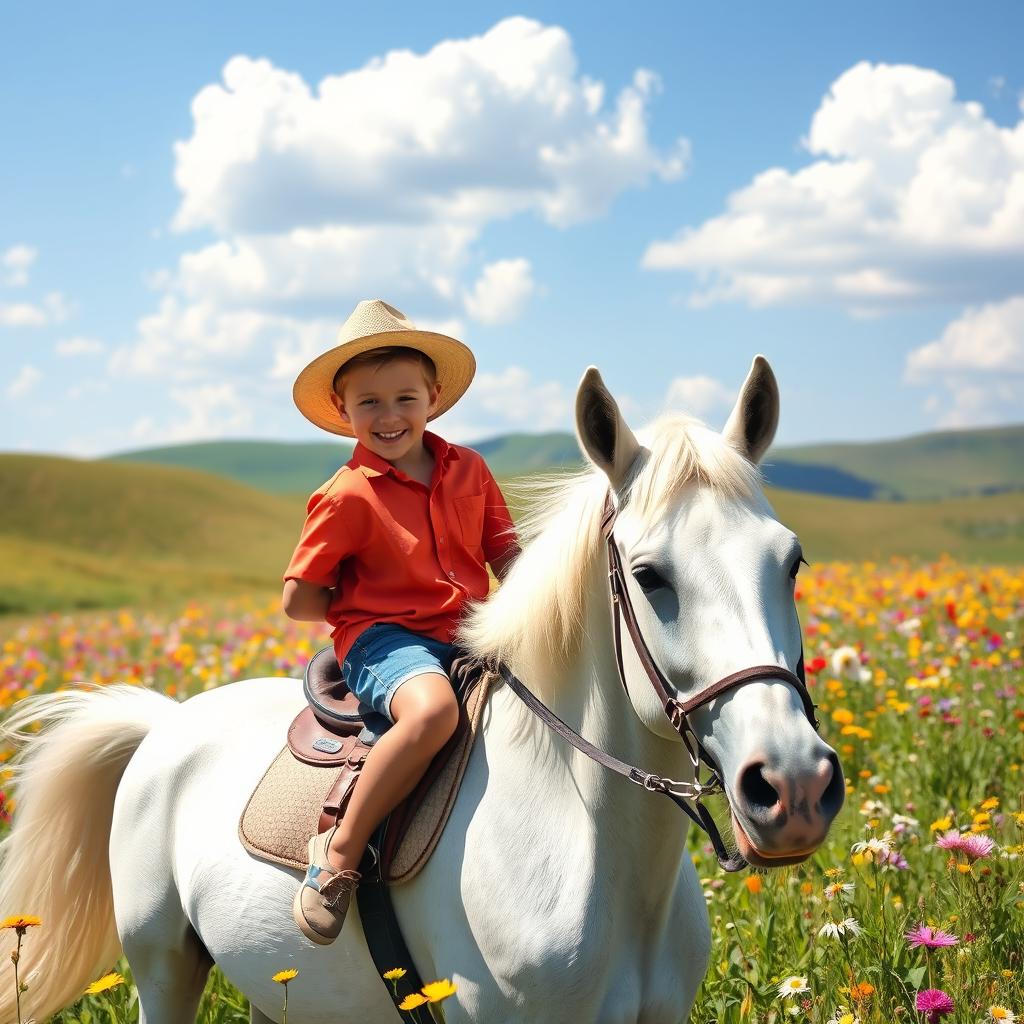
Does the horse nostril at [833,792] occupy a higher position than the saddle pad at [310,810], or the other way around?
the horse nostril at [833,792]

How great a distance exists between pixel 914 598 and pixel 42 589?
30629 mm

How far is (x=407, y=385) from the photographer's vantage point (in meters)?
3.29

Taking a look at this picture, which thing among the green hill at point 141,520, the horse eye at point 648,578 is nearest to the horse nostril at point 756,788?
the horse eye at point 648,578

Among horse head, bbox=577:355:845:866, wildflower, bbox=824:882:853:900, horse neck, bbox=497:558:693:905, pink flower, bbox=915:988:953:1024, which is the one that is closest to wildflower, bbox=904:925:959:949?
pink flower, bbox=915:988:953:1024

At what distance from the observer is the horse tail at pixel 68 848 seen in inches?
156

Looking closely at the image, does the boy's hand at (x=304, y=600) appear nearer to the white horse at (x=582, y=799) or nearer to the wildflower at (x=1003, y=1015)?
the white horse at (x=582, y=799)

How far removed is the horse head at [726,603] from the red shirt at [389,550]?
0.84m

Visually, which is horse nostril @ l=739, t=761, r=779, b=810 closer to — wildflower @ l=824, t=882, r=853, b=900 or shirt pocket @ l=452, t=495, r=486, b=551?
shirt pocket @ l=452, t=495, r=486, b=551

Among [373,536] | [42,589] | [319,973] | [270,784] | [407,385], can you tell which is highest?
[407,385]

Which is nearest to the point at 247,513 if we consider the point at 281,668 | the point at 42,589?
the point at 42,589

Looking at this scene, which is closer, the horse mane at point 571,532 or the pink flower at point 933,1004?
the horse mane at point 571,532

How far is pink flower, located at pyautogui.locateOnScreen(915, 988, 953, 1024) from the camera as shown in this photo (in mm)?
2885

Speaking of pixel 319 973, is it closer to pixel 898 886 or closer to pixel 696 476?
pixel 696 476

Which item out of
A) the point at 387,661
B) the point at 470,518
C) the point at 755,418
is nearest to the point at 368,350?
the point at 470,518
